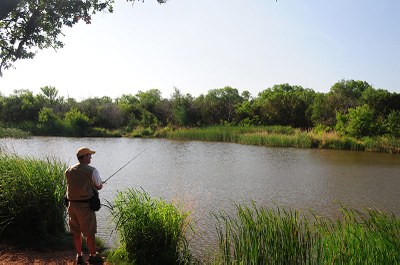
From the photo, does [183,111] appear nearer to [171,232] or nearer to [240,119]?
[240,119]

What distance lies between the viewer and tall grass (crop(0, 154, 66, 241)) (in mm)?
6984

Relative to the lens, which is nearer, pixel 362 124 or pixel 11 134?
pixel 362 124

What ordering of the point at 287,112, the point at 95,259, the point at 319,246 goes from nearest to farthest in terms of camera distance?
the point at 319,246 → the point at 95,259 → the point at 287,112

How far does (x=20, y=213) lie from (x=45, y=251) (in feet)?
3.39

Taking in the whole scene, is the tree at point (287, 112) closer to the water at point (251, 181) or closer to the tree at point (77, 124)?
the water at point (251, 181)

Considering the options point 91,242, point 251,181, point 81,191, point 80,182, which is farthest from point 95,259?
point 251,181

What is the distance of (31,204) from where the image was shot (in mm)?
7012

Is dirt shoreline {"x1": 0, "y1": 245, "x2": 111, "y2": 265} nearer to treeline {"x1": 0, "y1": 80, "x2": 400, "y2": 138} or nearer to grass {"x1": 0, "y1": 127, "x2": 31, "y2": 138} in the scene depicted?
grass {"x1": 0, "y1": 127, "x2": 31, "y2": 138}

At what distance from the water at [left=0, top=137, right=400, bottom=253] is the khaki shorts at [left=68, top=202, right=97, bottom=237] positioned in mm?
2141

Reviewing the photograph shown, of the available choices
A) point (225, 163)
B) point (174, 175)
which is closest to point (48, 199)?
point (174, 175)

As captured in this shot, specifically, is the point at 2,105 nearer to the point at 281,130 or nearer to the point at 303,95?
the point at 281,130

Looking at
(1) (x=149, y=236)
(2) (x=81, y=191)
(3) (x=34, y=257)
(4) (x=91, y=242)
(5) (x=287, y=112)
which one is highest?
(5) (x=287, y=112)

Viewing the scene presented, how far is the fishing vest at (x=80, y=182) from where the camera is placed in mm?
5496

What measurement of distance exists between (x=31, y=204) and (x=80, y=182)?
2.12 metres
